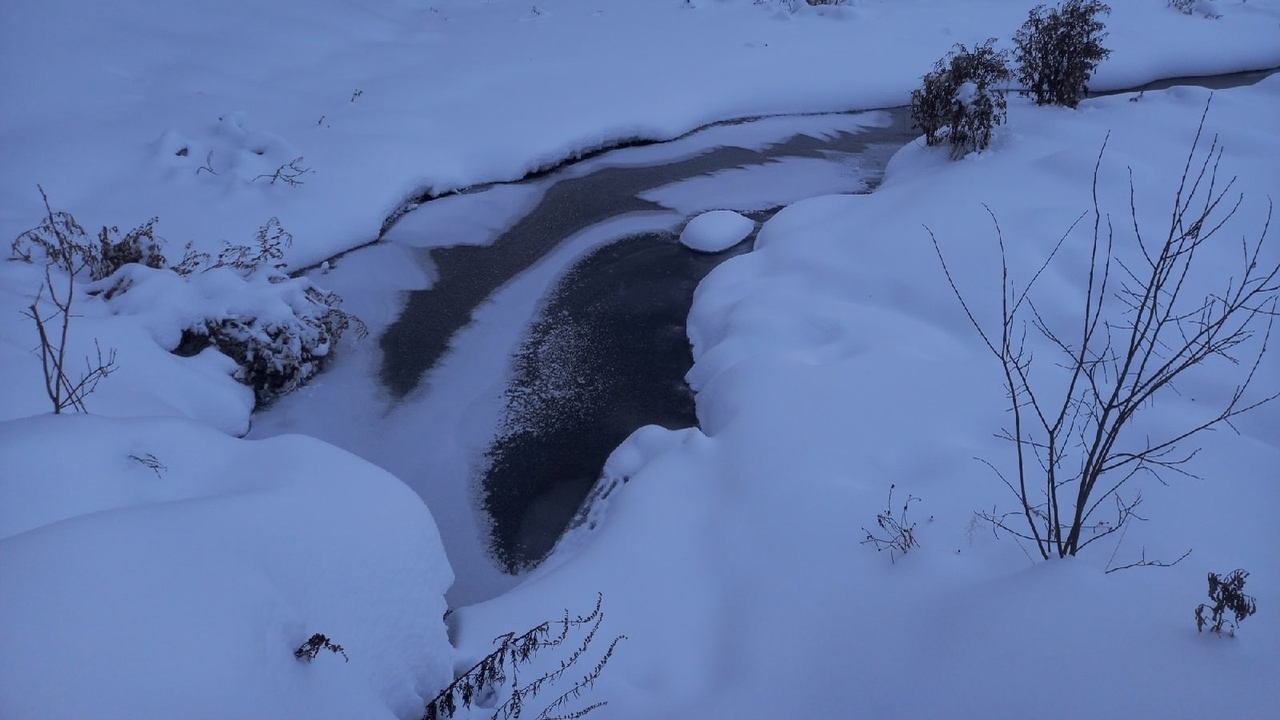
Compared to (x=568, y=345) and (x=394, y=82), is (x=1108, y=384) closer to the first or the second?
(x=568, y=345)

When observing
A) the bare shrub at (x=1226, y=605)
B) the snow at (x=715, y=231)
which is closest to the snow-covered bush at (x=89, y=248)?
the snow at (x=715, y=231)

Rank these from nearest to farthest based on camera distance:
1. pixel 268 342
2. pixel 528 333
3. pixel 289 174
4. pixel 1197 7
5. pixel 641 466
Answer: pixel 641 466 → pixel 268 342 → pixel 528 333 → pixel 289 174 → pixel 1197 7

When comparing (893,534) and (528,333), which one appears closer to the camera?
(893,534)

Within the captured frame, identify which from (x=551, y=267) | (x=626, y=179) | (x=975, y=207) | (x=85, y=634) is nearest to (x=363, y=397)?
(x=551, y=267)

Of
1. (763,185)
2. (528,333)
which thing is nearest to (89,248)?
(528,333)

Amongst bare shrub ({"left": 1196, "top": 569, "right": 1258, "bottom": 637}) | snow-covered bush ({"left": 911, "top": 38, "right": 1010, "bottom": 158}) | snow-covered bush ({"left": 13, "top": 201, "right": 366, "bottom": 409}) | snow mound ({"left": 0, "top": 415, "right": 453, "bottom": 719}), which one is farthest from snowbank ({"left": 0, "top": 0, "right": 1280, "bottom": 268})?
bare shrub ({"left": 1196, "top": 569, "right": 1258, "bottom": 637})

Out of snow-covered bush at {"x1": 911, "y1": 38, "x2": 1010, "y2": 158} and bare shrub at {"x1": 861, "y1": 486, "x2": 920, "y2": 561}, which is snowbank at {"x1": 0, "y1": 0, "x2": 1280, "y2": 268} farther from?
bare shrub at {"x1": 861, "y1": 486, "x2": 920, "y2": 561}

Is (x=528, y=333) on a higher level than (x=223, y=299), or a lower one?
lower

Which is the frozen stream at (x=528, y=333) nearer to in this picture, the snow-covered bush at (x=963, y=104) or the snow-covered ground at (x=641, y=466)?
the snow-covered ground at (x=641, y=466)
